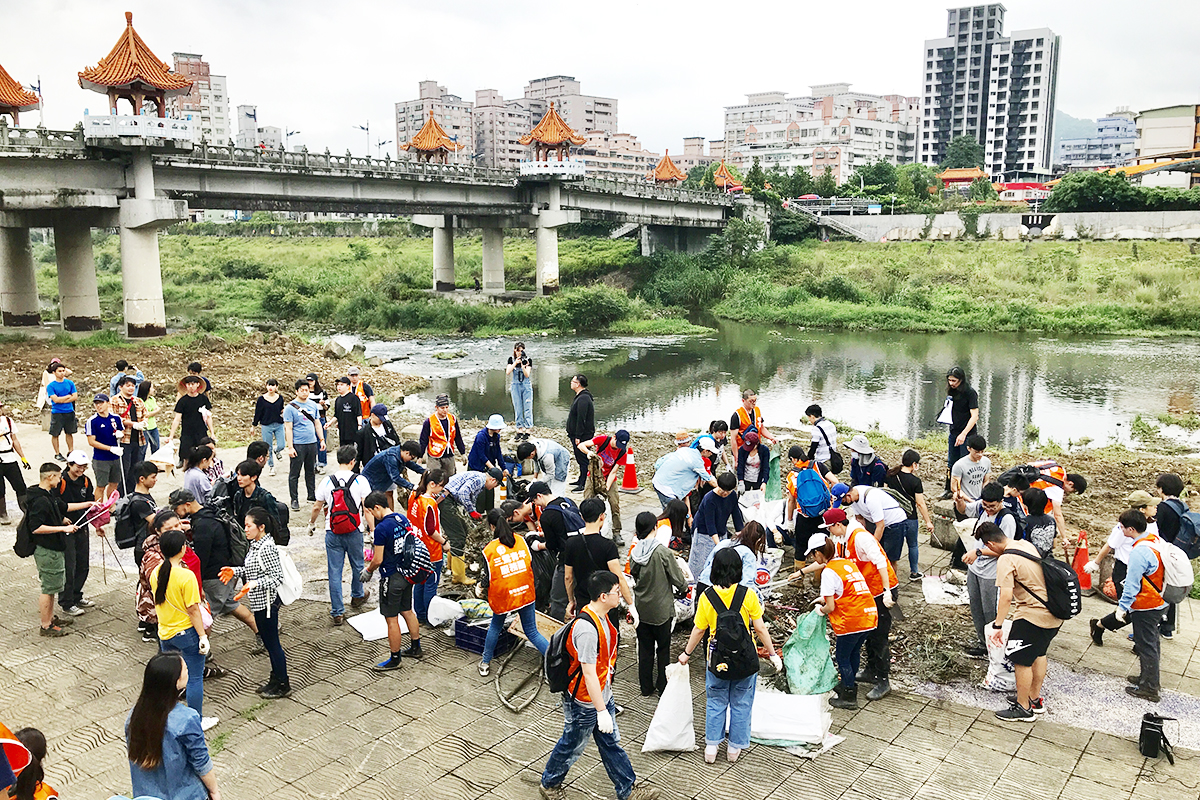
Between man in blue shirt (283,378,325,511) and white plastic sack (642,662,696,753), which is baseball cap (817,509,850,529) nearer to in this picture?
white plastic sack (642,662,696,753)

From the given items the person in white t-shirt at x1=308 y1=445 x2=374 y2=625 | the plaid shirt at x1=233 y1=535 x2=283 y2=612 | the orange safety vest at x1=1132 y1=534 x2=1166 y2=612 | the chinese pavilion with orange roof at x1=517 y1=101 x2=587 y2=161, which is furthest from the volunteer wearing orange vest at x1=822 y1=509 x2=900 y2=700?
the chinese pavilion with orange roof at x1=517 y1=101 x2=587 y2=161

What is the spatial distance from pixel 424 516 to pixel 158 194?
28.8 meters

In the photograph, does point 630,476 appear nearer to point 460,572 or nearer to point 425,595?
point 460,572

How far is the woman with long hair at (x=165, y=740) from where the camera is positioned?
4082mm

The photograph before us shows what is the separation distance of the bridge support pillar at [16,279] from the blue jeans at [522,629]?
34765mm

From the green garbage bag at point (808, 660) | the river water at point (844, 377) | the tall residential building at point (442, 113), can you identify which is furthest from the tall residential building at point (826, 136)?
the green garbage bag at point (808, 660)

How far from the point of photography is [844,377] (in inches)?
1121

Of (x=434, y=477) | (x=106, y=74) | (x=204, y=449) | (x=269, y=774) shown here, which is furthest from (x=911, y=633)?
(x=106, y=74)

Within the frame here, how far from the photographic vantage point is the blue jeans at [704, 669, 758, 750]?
578 cm

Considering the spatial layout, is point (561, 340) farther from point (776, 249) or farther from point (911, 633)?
point (911, 633)

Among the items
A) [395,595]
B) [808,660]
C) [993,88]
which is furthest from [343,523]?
[993,88]

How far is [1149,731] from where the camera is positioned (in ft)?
19.2

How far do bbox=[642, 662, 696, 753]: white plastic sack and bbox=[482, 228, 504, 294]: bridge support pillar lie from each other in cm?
4331

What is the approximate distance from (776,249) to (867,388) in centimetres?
3122
